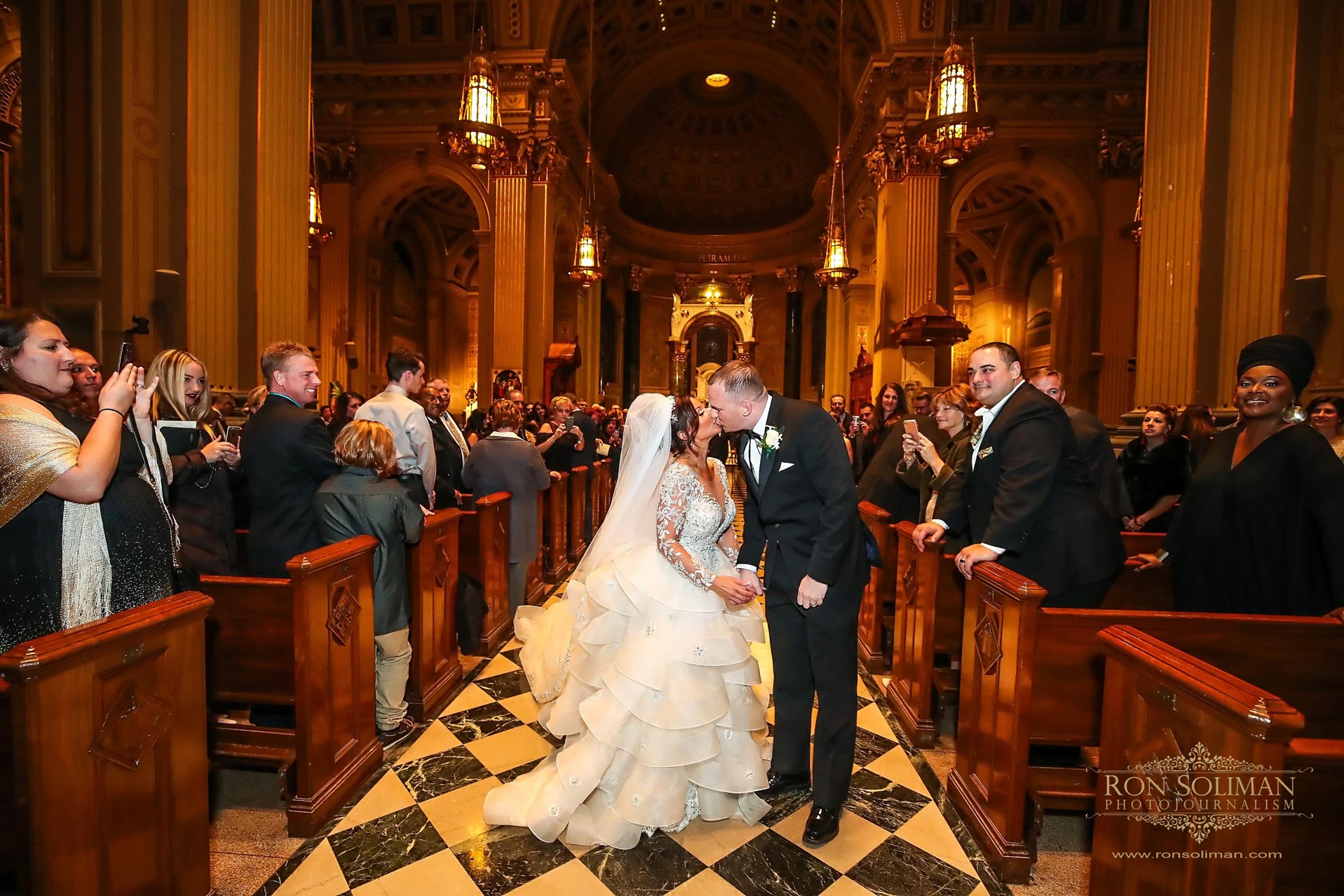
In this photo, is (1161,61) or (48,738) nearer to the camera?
(48,738)

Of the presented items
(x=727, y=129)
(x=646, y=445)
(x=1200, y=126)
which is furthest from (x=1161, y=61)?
(x=727, y=129)

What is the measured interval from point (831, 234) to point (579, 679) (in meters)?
10.8

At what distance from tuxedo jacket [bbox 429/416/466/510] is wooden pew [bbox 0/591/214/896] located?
2.09 metres

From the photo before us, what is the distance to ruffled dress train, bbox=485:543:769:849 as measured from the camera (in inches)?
101

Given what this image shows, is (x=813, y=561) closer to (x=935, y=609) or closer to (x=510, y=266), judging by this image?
(x=935, y=609)

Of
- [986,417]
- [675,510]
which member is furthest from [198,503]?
[986,417]

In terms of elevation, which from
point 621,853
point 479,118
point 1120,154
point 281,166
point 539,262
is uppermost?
point 1120,154

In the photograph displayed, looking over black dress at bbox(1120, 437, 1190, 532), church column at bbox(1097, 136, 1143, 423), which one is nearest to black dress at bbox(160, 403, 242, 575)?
black dress at bbox(1120, 437, 1190, 532)

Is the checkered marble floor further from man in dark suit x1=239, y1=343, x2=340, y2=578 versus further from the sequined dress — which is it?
man in dark suit x1=239, y1=343, x2=340, y2=578

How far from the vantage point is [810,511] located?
99.3 inches

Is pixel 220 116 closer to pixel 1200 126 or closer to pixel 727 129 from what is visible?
pixel 1200 126

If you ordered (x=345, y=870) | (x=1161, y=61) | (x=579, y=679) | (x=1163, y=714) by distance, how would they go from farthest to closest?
(x=1161, y=61), (x=579, y=679), (x=345, y=870), (x=1163, y=714)

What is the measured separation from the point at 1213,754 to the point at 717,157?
22818 millimetres

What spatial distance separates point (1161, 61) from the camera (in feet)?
18.5
